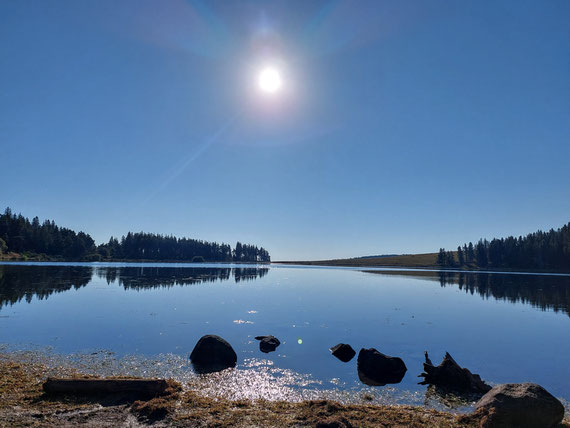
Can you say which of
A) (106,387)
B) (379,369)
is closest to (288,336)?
(379,369)

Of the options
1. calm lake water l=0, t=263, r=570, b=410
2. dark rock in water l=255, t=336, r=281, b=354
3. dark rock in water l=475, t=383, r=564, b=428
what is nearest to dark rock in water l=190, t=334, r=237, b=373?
calm lake water l=0, t=263, r=570, b=410

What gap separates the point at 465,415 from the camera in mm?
13711

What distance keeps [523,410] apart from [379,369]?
29.3 ft

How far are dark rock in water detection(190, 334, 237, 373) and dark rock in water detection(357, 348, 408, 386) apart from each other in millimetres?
8923

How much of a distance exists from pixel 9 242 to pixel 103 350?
725ft

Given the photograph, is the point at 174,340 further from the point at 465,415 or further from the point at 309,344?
the point at 465,415

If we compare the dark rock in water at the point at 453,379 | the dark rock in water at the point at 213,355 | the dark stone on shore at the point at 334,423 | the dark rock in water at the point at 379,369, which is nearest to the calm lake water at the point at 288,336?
the dark rock in water at the point at 379,369

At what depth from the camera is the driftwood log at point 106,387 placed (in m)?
14.3

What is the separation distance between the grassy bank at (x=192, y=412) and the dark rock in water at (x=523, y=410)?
2.89 feet

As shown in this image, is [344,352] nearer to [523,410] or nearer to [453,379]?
[453,379]

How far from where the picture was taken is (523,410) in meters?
12.6

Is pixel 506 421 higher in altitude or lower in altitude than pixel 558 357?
higher

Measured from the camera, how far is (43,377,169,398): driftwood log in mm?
14289

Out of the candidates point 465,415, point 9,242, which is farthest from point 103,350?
point 9,242
